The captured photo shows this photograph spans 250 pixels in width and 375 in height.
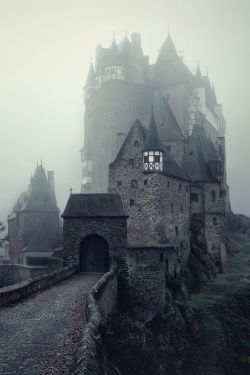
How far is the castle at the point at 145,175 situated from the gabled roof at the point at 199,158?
0.12 metres

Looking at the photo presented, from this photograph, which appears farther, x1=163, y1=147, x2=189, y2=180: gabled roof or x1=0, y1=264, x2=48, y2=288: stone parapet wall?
x1=163, y1=147, x2=189, y2=180: gabled roof

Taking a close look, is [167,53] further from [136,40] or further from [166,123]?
[166,123]

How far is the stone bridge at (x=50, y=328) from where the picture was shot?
8.50m

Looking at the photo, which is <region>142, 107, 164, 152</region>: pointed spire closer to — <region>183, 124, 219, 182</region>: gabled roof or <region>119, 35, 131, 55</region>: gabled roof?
<region>183, 124, 219, 182</region>: gabled roof

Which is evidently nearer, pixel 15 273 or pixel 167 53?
pixel 15 273

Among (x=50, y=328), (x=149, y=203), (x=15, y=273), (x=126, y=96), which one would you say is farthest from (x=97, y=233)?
(x=126, y=96)

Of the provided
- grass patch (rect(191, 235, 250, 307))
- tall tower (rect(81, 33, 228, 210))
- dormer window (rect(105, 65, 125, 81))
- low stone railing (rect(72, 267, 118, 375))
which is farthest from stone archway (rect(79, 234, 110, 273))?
dormer window (rect(105, 65, 125, 81))

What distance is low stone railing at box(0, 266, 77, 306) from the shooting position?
14467 mm

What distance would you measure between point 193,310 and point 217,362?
20.5ft

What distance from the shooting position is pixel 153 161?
121ft

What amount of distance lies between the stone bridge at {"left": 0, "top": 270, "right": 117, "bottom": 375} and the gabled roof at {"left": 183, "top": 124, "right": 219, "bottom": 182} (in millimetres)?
26753

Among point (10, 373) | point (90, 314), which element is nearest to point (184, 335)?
point (90, 314)

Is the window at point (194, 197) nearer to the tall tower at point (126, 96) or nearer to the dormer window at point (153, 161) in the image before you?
the dormer window at point (153, 161)

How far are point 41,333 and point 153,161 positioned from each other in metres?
27.1
